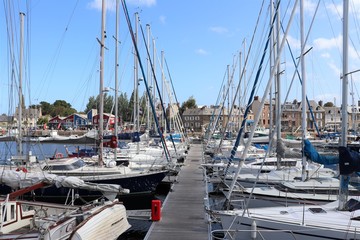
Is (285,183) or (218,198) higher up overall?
(285,183)

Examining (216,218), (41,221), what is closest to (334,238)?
(216,218)

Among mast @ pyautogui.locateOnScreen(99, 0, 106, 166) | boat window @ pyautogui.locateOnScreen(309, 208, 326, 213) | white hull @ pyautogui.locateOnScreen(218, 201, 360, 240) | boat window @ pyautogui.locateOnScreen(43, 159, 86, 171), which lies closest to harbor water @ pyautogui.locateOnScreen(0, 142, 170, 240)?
boat window @ pyautogui.locateOnScreen(43, 159, 86, 171)

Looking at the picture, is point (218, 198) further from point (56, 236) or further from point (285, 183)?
point (56, 236)

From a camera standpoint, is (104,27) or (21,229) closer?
(21,229)

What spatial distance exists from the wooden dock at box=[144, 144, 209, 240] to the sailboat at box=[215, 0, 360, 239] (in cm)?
186

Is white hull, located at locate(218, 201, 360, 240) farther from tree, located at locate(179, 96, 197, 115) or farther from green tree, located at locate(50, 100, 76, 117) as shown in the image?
green tree, located at locate(50, 100, 76, 117)

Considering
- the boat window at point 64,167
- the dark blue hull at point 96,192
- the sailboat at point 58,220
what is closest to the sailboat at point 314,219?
the sailboat at point 58,220

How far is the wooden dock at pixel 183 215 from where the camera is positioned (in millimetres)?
13172

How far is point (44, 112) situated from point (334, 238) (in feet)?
520

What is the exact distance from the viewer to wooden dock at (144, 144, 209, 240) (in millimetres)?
13172

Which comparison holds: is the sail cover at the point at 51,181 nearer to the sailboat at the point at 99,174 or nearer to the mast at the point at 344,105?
the sailboat at the point at 99,174

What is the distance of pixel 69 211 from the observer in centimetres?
1266

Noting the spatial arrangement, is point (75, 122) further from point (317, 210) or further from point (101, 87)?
point (317, 210)

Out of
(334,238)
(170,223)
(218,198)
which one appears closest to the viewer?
(334,238)
